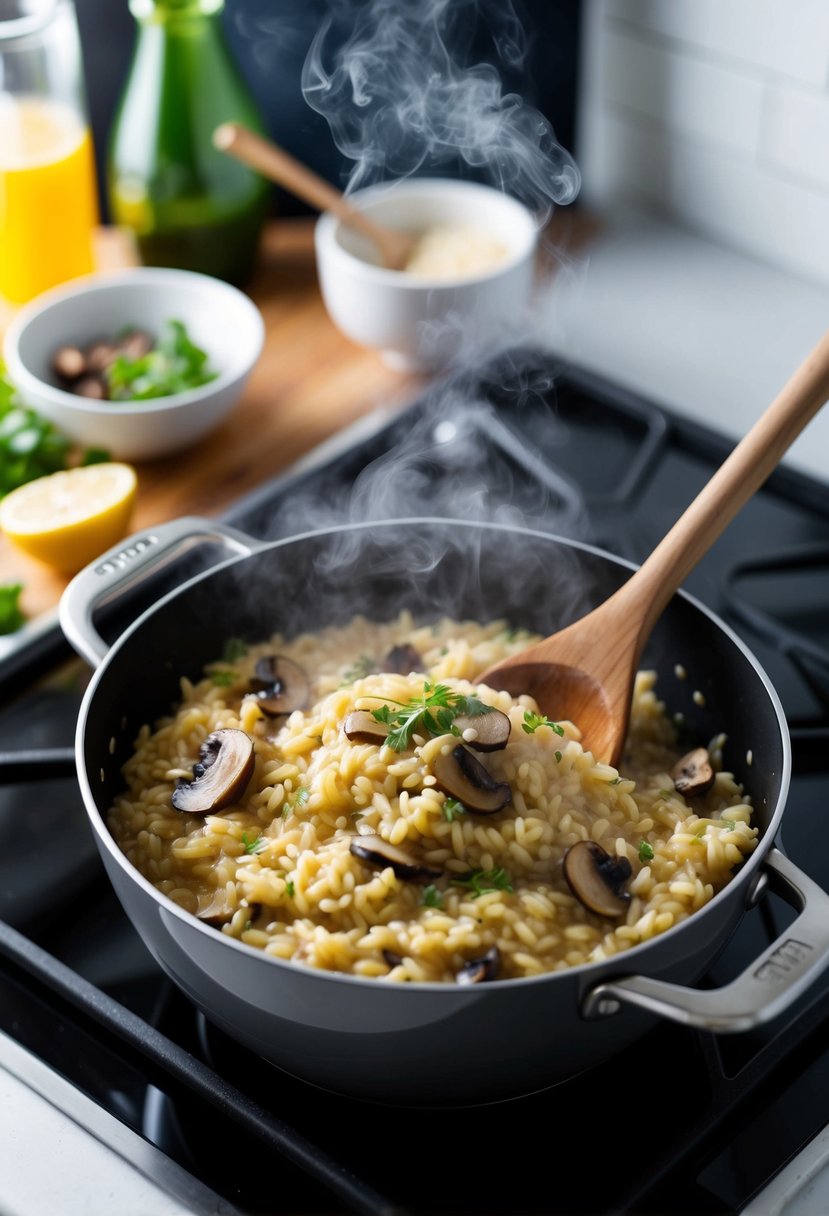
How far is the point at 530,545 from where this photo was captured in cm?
160

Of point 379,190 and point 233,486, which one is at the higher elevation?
point 379,190

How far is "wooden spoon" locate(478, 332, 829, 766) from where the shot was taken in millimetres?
1463

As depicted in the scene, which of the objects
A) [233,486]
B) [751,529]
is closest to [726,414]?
[751,529]

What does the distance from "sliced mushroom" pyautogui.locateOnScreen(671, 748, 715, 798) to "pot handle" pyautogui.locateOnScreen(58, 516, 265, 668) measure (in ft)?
1.90

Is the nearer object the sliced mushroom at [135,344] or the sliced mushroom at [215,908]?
the sliced mushroom at [215,908]

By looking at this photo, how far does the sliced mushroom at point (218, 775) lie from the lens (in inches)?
53.6

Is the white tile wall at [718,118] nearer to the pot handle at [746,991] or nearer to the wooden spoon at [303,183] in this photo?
the wooden spoon at [303,183]

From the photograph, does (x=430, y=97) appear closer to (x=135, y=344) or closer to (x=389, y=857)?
(x=135, y=344)

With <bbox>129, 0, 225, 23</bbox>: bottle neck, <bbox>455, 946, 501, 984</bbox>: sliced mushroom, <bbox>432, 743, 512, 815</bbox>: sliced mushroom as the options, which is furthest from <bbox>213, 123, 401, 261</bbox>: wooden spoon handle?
<bbox>455, 946, 501, 984</bbox>: sliced mushroom

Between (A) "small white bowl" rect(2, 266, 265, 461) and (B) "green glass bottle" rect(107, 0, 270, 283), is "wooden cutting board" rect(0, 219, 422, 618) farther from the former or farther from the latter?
(B) "green glass bottle" rect(107, 0, 270, 283)

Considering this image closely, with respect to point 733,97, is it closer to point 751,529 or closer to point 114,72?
point 751,529

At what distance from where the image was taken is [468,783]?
127 cm

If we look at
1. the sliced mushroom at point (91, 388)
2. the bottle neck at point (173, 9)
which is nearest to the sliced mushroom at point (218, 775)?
the sliced mushroom at point (91, 388)

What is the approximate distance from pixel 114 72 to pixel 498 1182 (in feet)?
7.78
